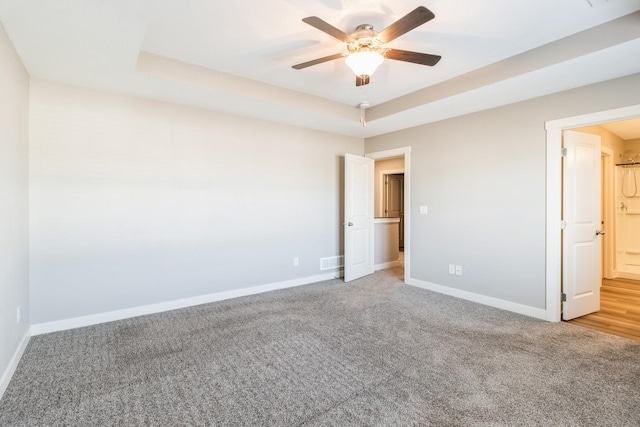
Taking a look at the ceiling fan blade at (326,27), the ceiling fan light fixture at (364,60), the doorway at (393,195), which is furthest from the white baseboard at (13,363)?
the doorway at (393,195)

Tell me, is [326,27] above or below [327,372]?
above

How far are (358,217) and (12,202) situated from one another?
4.12m

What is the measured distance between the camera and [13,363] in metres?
2.24

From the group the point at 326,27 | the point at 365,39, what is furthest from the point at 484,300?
the point at 326,27

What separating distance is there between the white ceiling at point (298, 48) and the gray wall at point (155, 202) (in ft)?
1.13

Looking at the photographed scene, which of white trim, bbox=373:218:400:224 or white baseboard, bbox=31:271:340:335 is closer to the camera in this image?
white baseboard, bbox=31:271:340:335

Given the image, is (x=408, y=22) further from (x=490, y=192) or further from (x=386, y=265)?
(x=386, y=265)

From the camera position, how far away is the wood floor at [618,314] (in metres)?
3.03

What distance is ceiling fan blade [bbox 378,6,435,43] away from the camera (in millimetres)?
1757

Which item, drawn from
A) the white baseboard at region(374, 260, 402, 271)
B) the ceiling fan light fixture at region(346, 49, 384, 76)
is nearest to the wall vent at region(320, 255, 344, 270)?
the white baseboard at region(374, 260, 402, 271)

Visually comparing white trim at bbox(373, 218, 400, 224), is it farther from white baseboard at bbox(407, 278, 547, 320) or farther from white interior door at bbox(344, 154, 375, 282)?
white baseboard at bbox(407, 278, 547, 320)

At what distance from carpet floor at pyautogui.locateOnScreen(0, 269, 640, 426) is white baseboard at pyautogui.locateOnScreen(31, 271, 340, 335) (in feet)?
0.36

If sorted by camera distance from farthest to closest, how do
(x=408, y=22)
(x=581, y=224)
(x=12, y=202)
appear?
(x=581, y=224), (x=12, y=202), (x=408, y=22)

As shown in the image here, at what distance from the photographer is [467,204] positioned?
4035mm
